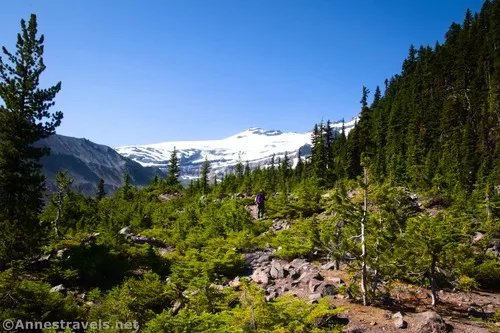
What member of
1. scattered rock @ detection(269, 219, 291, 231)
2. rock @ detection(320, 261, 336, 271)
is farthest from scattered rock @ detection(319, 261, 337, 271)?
scattered rock @ detection(269, 219, 291, 231)

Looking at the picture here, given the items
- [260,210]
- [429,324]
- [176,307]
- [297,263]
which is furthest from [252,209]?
[429,324]

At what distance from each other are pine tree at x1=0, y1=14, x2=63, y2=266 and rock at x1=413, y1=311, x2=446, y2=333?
1730 cm

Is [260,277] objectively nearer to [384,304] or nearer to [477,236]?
[384,304]

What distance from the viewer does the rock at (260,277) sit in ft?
47.3

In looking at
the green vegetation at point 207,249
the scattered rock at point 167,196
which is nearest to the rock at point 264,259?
the green vegetation at point 207,249

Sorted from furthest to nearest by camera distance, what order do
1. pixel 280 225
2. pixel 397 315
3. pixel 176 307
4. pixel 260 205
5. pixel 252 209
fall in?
pixel 252 209 < pixel 260 205 < pixel 280 225 < pixel 176 307 < pixel 397 315

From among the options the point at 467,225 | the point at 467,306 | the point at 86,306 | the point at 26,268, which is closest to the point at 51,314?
the point at 86,306

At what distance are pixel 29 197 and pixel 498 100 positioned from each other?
65426 mm

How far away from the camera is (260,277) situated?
14.9m

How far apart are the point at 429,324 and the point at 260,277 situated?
7243mm

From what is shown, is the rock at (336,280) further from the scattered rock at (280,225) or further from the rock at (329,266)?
the scattered rock at (280,225)

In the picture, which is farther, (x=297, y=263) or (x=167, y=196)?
(x=167, y=196)

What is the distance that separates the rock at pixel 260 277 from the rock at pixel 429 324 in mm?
6302

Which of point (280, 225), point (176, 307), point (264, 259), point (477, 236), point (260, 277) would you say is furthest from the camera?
point (280, 225)
